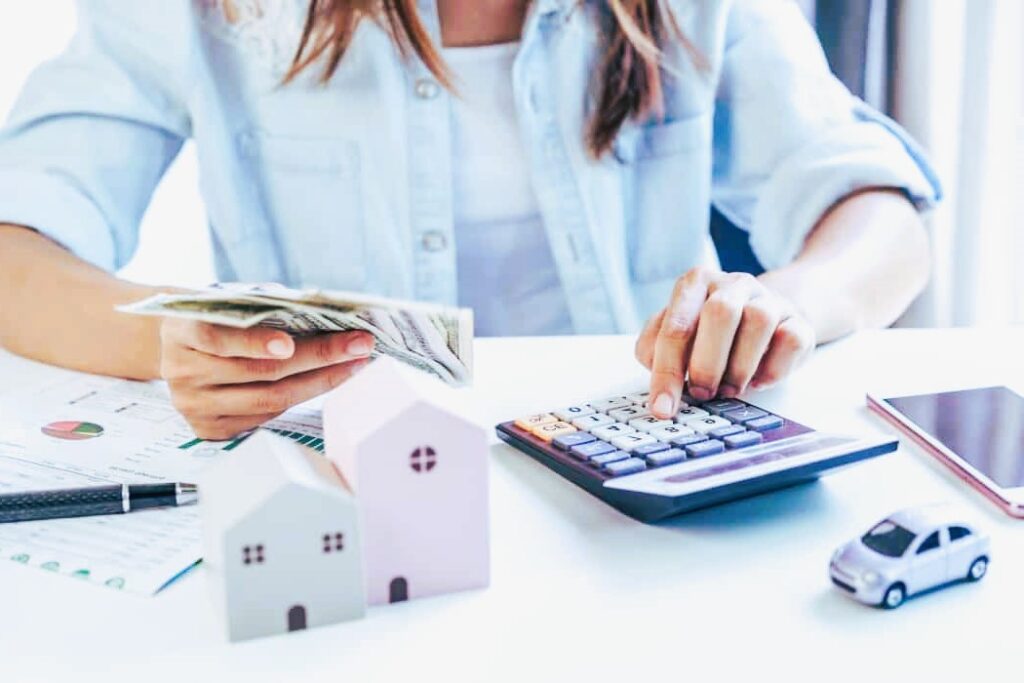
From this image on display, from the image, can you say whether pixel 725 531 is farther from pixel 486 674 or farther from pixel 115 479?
pixel 115 479

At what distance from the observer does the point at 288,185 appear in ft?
3.54

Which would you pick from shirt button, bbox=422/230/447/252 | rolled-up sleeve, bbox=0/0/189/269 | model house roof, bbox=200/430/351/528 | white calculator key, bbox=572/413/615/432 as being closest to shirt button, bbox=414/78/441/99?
shirt button, bbox=422/230/447/252

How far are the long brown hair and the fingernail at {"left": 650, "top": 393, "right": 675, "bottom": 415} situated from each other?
513 mm

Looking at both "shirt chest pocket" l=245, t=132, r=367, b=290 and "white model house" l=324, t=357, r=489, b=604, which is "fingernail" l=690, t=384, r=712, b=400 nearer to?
"white model house" l=324, t=357, r=489, b=604

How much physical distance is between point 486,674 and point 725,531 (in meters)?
0.16

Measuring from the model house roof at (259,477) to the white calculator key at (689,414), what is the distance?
22 cm

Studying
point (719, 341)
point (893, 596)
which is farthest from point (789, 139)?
point (893, 596)

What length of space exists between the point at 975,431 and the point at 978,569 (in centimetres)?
18

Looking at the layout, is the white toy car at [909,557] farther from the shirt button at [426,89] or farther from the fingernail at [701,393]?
the shirt button at [426,89]

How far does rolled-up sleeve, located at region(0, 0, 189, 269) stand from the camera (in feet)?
2.91

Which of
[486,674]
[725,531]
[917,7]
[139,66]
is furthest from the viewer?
[917,7]

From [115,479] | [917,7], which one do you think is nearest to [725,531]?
[115,479]

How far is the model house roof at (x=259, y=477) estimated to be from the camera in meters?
0.38

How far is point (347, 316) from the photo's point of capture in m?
0.50
